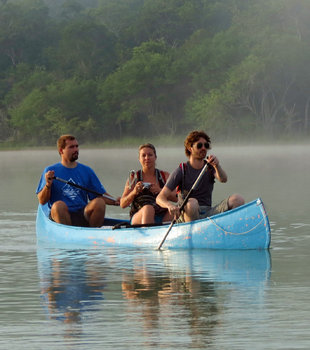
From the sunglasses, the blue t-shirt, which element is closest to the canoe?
the blue t-shirt

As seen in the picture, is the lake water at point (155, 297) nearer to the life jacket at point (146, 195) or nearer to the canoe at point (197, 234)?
the canoe at point (197, 234)

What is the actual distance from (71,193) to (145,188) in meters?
0.96

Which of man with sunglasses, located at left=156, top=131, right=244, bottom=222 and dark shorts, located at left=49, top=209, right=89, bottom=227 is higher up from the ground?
man with sunglasses, located at left=156, top=131, right=244, bottom=222

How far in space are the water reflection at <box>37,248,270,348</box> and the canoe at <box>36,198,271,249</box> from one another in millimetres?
139

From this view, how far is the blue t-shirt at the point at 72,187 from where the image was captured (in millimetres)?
10688

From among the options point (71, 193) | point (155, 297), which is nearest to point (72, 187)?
point (71, 193)

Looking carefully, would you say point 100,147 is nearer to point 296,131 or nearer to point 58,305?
point 296,131

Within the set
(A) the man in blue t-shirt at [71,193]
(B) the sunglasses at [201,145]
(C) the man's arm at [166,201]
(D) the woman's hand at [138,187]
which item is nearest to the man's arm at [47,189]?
(A) the man in blue t-shirt at [71,193]

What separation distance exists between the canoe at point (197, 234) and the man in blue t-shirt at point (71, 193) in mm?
201

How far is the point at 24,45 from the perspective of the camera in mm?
92312

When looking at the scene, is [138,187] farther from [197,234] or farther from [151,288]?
[151,288]

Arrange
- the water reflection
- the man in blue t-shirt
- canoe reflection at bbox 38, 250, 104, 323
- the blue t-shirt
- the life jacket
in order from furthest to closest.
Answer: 1. the blue t-shirt
2. the man in blue t-shirt
3. the life jacket
4. canoe reflection at bbox 38, 250, 104, 323
5. the water reflection

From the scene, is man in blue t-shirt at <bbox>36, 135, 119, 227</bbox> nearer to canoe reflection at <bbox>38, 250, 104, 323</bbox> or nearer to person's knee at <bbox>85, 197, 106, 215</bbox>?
person's knee at <bbox>85, 197, 106, 215</bbox>

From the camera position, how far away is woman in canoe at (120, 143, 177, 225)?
10109 millimetres
